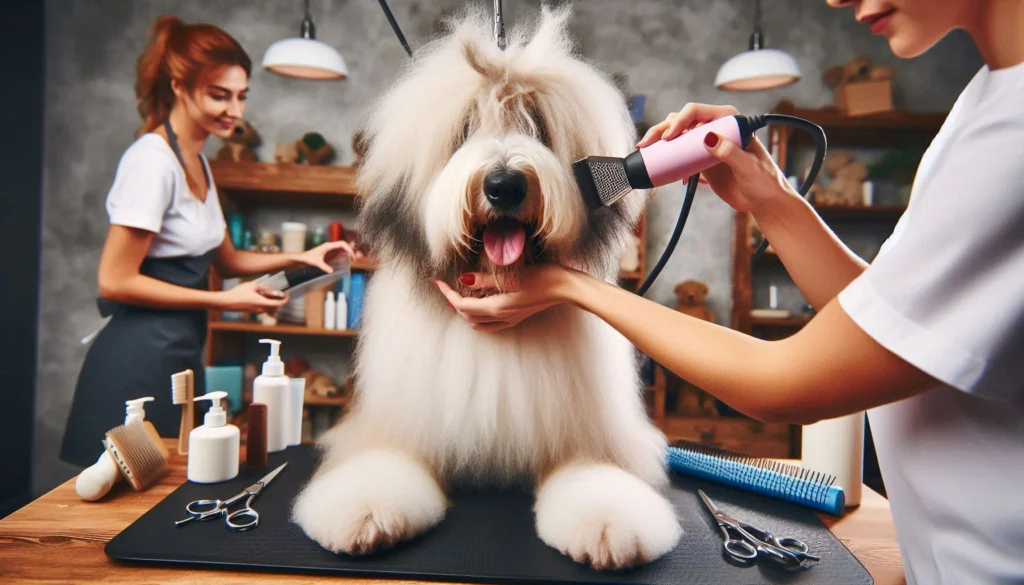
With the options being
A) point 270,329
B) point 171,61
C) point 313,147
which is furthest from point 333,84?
point 171,61

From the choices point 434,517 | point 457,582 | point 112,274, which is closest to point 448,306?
point 434,517

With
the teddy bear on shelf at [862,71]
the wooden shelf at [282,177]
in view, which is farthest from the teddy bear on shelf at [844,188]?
the wooden shelf at [282,177]

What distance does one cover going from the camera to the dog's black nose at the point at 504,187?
3.04 feet

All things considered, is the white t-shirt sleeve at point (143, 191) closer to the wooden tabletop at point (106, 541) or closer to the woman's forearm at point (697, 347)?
the wooden tabletop at point (106, 541)

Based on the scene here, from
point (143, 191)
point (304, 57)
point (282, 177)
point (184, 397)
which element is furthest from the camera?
point (282, 177)

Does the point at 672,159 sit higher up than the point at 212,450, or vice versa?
the point at 672,159

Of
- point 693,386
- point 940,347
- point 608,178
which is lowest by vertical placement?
point 693,386

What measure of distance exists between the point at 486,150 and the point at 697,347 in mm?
456

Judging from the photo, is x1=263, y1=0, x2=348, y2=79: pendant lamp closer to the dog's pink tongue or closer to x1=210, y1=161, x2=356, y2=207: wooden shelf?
x1=210, y1=161, x2=356, y2=207: wooden shelf

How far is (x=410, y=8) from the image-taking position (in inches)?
166

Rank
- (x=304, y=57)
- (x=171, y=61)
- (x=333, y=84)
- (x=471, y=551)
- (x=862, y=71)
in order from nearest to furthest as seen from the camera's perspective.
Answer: (x=471, y=551) < (x=171, y=61) < (x=304, y=57) < (x=862, y=71) < (x=333, y=84)

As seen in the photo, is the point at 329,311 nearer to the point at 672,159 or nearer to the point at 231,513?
the point at 231,513

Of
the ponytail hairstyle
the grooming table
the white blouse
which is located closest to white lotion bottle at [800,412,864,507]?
the grooming table

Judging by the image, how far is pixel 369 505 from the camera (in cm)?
88
